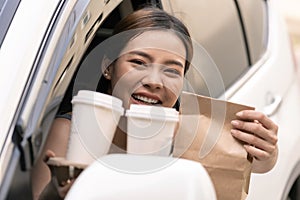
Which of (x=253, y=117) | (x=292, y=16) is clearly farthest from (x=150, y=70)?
(x=292, y=16)

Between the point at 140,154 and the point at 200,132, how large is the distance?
20 cm

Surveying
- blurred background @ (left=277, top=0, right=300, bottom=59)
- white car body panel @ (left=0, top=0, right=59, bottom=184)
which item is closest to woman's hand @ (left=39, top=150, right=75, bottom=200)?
white car body panel @ (left=0, top=0, right=59, bottom=184)

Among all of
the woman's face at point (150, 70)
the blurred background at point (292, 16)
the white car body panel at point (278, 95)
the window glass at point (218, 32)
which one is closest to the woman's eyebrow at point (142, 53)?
the woman's face at point (150, 70)

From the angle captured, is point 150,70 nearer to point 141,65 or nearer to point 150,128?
point 141,65

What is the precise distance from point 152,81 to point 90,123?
22cm

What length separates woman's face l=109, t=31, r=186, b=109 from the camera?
72.7 inches

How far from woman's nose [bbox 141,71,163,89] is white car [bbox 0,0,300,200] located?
18 centimetres

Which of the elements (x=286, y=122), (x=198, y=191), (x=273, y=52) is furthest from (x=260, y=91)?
(x=198, y=191)

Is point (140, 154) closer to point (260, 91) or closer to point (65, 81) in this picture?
point (65, 81)

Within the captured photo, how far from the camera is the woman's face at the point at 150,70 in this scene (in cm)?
185

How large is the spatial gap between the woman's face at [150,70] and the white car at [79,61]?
11 cm

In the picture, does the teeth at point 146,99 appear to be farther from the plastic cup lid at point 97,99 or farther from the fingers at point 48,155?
the fingers at point 48,155

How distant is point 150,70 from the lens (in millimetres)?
1870

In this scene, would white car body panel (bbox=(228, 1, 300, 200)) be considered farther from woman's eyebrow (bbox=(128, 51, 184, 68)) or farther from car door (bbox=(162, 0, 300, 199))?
woman's eyebrow (bbox=(128, 51, 184, 68))
